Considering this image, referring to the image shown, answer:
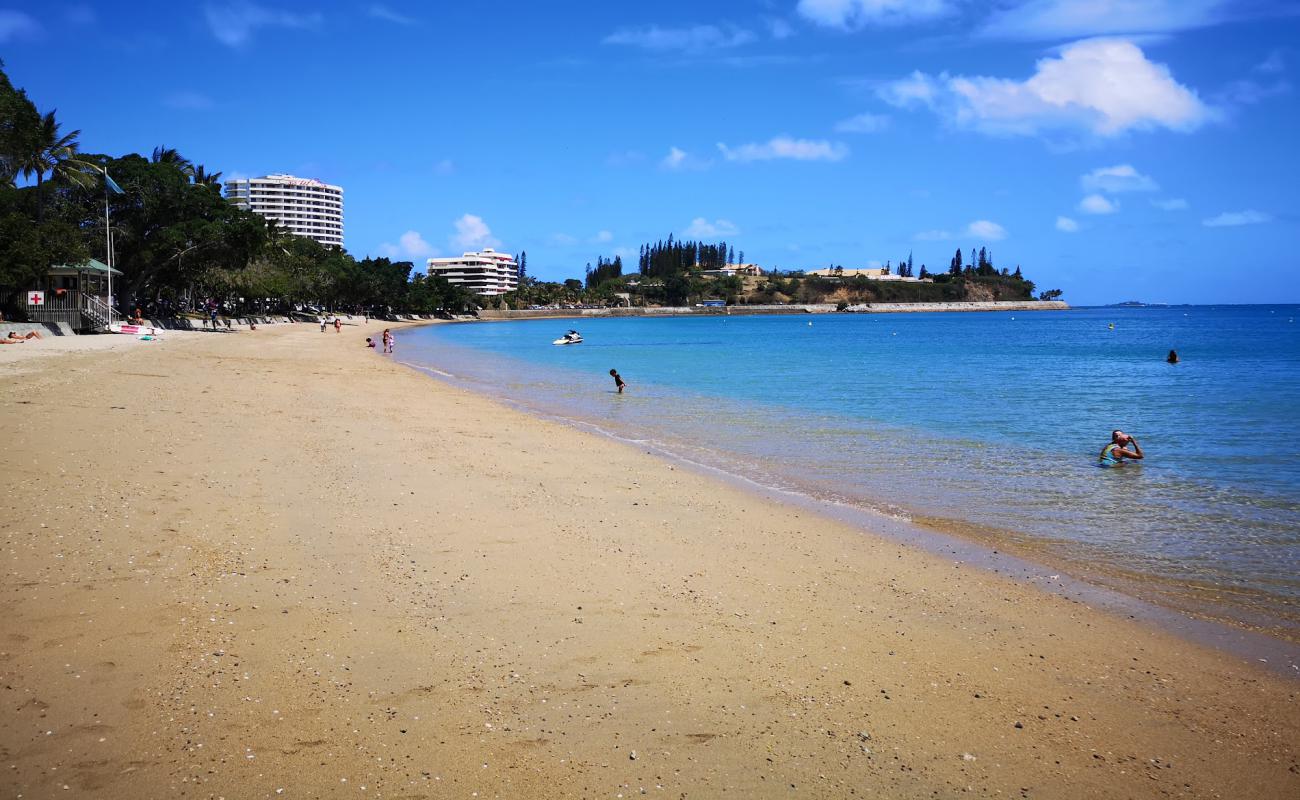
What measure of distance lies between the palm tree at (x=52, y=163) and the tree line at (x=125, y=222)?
67mm

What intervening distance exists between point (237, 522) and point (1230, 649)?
349 inches

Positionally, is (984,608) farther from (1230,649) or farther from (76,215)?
(76,215)

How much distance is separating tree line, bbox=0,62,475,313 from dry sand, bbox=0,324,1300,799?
31.3m

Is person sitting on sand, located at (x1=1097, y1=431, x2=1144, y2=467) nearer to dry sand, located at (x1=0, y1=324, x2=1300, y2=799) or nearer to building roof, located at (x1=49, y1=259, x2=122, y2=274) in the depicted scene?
dry sand, located at (x1=0, y1=324, x2=1300, y2=799)

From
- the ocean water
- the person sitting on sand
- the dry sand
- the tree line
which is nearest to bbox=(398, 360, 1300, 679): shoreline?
the ocean water

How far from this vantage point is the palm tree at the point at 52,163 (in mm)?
42091

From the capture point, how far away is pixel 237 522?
798 centimetres

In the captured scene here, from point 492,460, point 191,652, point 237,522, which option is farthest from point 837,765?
point 492,460

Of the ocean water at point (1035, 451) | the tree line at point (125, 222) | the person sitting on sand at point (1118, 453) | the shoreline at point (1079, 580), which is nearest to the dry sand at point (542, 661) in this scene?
the shoreline at point (1079, 580)

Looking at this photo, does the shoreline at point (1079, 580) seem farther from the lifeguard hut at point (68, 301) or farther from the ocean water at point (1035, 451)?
the lifeguard hut at point (68, 301)

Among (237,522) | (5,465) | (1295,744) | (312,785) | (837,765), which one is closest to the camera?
(312,785)

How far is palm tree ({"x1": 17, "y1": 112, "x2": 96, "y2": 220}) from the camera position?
138ft

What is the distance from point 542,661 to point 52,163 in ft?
174

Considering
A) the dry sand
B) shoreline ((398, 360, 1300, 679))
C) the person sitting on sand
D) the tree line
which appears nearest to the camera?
the dry sand
